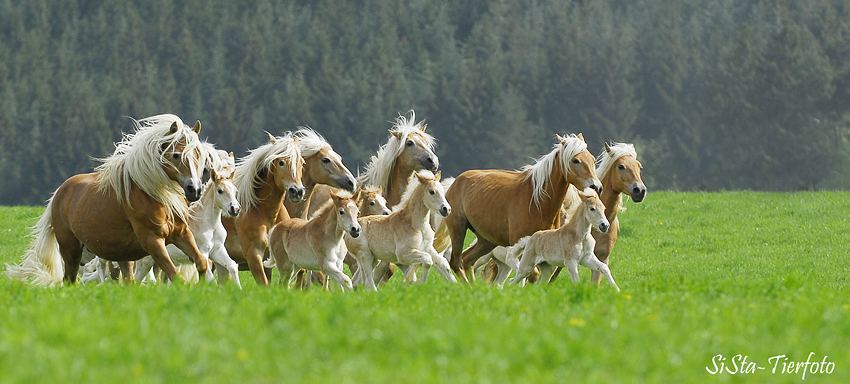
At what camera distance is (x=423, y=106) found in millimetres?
72750

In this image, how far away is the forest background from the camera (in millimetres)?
64312

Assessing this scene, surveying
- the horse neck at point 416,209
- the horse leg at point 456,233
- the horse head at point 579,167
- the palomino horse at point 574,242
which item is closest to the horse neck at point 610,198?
the horse head at point 579,167

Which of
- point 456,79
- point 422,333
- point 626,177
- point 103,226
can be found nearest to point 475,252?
point 626,177

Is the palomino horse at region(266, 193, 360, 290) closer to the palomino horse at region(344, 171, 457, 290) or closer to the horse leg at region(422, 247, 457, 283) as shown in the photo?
the palomino horse at region(344, 171, 457, 290)

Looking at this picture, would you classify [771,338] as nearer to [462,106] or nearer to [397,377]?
[397,377]

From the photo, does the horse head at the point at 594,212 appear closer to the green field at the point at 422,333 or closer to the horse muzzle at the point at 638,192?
the horse muzzle at the point at 638,192

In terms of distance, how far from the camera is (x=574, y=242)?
1192 cm

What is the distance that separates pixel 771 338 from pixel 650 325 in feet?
2.57

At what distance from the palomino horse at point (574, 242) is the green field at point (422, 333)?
1.26 meters

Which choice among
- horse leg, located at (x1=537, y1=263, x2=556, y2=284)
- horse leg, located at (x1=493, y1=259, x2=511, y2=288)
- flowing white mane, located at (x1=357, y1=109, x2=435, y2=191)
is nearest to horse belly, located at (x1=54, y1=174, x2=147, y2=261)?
flowing white mane, located at (x1=357, y1=109, x2=435, y2=191)

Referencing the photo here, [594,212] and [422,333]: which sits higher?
[422,333]

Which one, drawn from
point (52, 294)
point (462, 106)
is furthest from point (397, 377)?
point (462, 106)

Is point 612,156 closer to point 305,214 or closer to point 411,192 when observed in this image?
point 411,192

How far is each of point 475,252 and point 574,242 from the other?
294 centimetres
